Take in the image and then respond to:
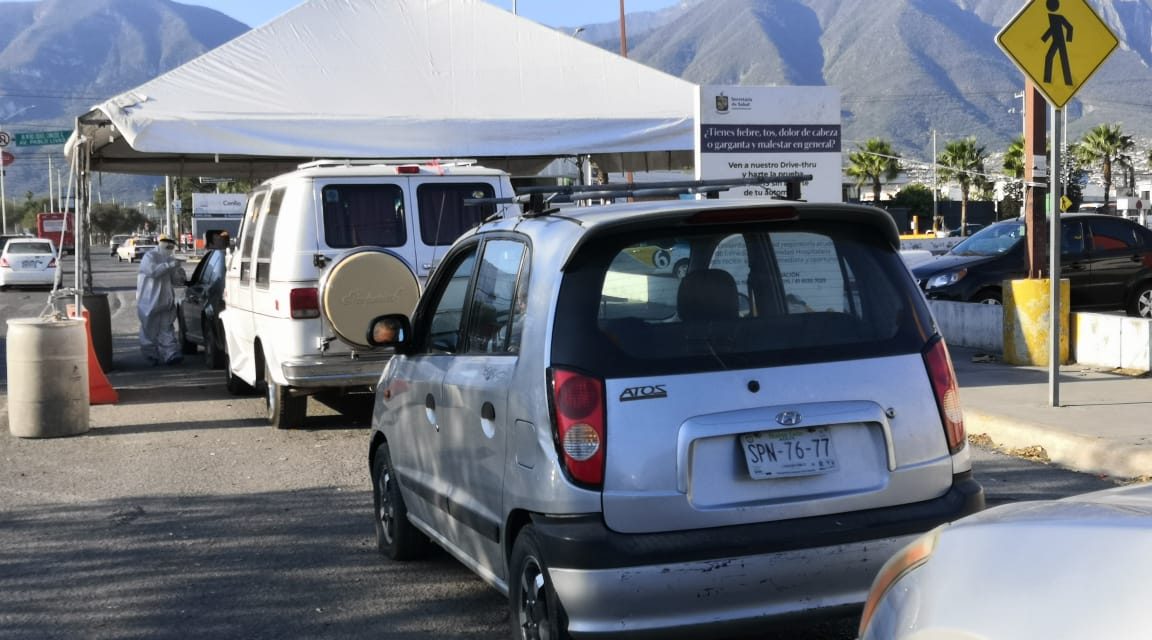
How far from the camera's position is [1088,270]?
16953 mm

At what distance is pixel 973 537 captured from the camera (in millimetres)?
2891

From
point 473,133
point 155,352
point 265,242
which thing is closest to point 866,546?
point 265,242

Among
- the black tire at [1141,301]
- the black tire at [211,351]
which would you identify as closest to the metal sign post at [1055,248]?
the black tire at [1141,301]

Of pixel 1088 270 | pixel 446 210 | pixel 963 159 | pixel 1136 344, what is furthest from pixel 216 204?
pixel 1136 344

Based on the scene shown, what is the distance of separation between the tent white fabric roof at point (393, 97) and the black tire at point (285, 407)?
3686 mm

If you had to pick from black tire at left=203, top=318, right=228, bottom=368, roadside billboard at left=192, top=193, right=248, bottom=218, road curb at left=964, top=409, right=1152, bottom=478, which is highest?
roadside billboard at left=192, top=193, right=248, bottom=218

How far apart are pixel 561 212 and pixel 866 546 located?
1702 millimetres

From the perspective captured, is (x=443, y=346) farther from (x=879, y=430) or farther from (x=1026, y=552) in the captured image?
(x=1026, y=552)

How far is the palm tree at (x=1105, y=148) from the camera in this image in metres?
72.3

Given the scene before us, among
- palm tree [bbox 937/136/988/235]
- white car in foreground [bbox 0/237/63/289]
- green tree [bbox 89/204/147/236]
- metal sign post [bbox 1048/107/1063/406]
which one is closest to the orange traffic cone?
metal sign post [bbox 1048/107/1063/406]

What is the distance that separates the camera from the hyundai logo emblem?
4.38 meters

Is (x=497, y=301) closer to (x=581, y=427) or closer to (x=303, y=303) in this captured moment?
(x=581, y=427)

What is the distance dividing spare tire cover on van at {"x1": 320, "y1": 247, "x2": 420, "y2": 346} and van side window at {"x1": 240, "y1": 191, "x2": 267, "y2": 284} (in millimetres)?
1794

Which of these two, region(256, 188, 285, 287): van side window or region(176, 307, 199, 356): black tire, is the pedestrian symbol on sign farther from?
region(176, 307, 199, 356): black tire
